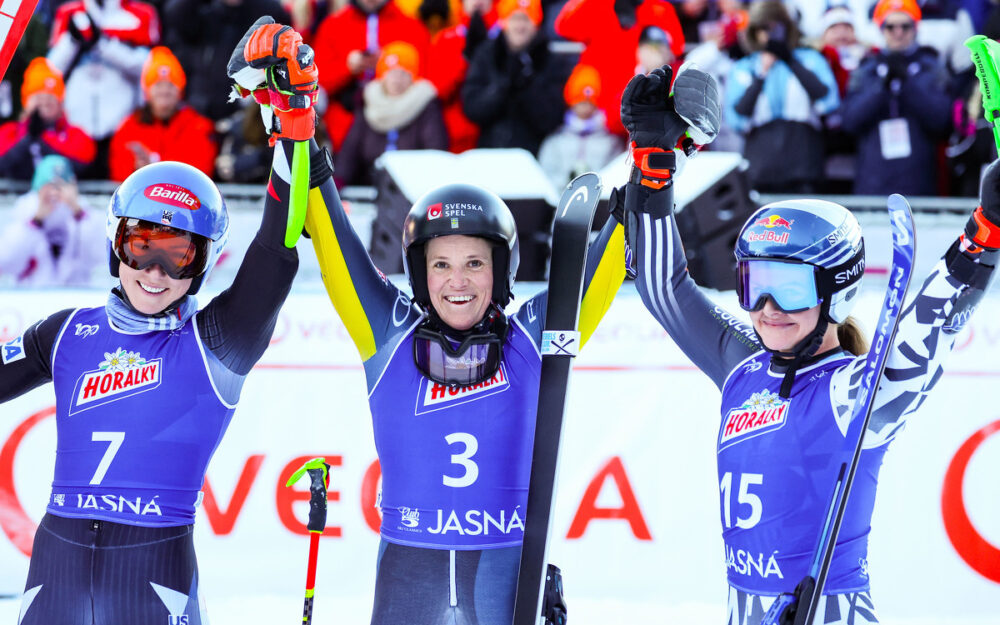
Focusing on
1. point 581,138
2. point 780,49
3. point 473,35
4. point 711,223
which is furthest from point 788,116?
point 473,35

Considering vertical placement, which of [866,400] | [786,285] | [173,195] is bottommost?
[866,400]

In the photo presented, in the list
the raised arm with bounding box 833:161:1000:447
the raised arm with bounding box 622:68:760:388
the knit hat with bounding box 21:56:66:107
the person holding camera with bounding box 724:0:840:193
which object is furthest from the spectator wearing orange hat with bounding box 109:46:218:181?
the raised arm with bounding box 833:161:1000:447

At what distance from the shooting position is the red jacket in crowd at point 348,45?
9.52 m

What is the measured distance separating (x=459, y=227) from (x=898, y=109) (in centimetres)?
520

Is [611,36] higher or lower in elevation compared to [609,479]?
higher

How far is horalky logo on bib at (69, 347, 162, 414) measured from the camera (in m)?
4.14

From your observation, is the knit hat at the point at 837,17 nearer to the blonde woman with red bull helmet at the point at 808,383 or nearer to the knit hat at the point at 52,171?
the blonde woman with red bull helmet at the point at 808,383

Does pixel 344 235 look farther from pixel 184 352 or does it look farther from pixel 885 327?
pixel 885 327

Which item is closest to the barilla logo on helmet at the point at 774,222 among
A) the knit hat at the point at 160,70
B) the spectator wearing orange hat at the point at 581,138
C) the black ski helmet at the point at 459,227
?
the black ski helmet at the point at 459,227

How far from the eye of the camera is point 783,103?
28.0ft

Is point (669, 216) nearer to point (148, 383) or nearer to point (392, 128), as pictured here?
point (148, 383)

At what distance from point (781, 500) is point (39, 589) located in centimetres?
236

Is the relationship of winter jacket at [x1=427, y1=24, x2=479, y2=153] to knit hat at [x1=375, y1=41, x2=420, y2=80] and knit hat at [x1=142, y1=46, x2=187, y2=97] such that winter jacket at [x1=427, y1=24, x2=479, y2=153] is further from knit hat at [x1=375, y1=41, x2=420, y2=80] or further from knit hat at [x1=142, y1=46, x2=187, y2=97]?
knit hat at [x1=142, y1=46, x2=187, y2=97]

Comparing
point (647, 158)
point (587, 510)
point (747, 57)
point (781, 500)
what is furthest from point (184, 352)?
point (747, 57)
